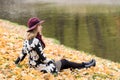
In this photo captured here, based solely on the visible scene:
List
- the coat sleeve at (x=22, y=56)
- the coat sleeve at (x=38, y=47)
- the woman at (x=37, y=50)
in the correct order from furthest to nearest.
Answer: the coat sleeve at (x=22, y=56) → the coat sleeve at (x=38, y=47) → the woman at (x=37, y=50)

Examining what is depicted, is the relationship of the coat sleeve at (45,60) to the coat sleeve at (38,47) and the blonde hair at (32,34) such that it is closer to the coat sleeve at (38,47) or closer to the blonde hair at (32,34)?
the coat sleeve at (38,47)

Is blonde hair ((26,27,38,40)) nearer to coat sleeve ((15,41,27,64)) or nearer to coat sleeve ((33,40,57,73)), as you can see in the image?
coat sleeve ((33,40,57,73))

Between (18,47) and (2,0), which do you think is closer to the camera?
(18,47)

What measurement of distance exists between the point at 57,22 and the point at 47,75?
49.8m

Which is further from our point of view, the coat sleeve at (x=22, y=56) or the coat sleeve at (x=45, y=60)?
the coat sleeve at (x=22, y=56)

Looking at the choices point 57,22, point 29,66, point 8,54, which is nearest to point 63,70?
point 29,66

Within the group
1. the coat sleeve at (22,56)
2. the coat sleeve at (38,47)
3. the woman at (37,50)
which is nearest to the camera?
the woman at (37,50)

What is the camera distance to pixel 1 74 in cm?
1198

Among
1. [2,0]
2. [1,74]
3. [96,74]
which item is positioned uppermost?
[1,74]

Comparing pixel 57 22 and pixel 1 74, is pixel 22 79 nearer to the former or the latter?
pixel 1 74

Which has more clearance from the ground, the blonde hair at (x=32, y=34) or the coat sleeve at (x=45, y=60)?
the blonde hair at (x=32, y=34)

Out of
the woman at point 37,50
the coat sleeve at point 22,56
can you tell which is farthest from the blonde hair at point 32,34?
the coat sleeve at point 22,56

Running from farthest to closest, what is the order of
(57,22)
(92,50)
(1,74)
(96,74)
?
(57,22) → (92,50) → (96,74) → (1,74)

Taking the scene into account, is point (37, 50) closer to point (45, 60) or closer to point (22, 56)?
point (45, 60)
